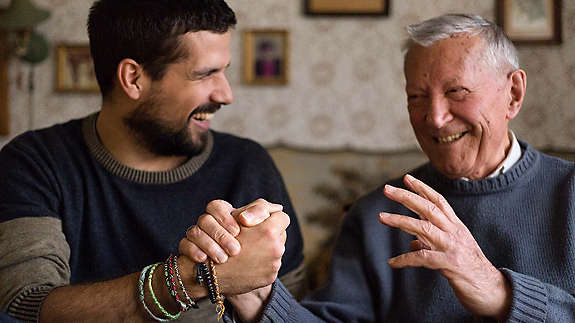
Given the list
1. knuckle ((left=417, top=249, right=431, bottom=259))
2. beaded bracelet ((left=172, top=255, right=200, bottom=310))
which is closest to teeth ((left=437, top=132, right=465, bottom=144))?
knuckle ((left=417, top=249, right=431, bottom=259))

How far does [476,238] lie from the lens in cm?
141

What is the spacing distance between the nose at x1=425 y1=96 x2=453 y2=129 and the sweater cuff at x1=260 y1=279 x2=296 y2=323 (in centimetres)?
54

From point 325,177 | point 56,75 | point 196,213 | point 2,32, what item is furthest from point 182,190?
point 2,32

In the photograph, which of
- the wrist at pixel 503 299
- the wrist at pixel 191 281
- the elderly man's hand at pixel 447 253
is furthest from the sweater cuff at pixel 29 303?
the wrist at pixel 503 299

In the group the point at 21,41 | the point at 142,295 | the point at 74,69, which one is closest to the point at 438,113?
the point at 142,295

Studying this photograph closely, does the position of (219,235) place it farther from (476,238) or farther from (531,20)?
(531,20)

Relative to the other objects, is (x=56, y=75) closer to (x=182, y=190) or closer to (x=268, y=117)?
(x=268, y=117)

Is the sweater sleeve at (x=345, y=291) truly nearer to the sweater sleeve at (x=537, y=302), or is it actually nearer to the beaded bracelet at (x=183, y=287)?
the beaded bracelet at (x=183, y=287)

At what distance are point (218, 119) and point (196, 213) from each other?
5.07 feet

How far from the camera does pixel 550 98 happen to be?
3.00 metres

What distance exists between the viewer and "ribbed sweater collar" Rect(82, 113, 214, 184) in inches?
62.2

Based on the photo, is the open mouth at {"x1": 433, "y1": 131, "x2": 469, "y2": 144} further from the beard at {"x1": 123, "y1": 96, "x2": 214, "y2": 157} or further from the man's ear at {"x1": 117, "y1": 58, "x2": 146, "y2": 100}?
the man's ear at {"x1": 117, "y1": 58, "x2": 146, "y2": 100}

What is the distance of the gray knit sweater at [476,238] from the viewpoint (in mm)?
1329

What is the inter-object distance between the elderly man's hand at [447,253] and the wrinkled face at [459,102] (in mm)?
285
